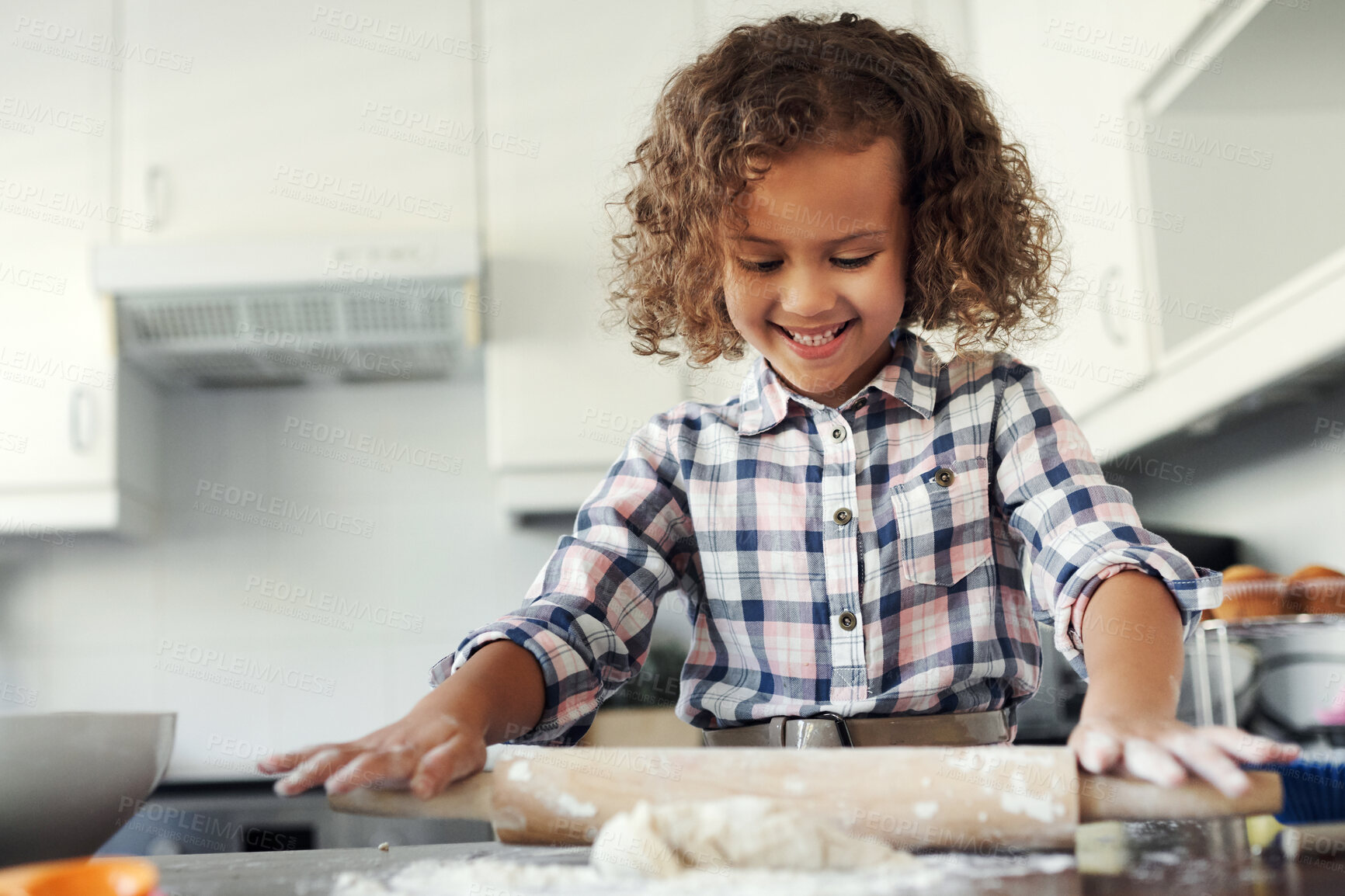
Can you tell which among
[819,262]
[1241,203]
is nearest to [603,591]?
[819,262]

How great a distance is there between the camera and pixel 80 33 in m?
2.29

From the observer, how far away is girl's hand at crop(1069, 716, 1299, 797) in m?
0.48

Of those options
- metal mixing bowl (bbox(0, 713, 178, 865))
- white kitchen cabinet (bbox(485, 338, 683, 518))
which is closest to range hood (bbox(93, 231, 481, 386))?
white kitchen cabinet (bbox(485, 338, 683, 518))

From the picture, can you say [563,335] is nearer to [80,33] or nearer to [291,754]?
[80,33]

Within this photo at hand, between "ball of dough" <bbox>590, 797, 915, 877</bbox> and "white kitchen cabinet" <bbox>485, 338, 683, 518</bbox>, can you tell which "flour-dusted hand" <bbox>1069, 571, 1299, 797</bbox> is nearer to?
"ball of dough" <bbox>590, 797, 915, 877</bbox>

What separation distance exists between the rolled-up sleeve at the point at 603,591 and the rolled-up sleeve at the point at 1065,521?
0.26m

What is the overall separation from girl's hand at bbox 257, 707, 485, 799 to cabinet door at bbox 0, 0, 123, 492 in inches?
72.1

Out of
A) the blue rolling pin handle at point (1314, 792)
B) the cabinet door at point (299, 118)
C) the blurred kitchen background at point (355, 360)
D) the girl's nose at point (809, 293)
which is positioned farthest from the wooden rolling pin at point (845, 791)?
the cabinet door at point (299, 118)

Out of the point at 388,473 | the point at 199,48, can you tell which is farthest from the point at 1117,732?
the point at 199,48

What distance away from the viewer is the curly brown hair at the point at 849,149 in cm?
81

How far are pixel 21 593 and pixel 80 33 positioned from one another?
1.20 metres

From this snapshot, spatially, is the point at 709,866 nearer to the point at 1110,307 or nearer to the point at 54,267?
the point at 1110,307

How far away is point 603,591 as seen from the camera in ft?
2.64

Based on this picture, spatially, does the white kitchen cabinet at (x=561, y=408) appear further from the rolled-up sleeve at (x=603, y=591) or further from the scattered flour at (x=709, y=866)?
the scattered flour at (x=709, y=866)
